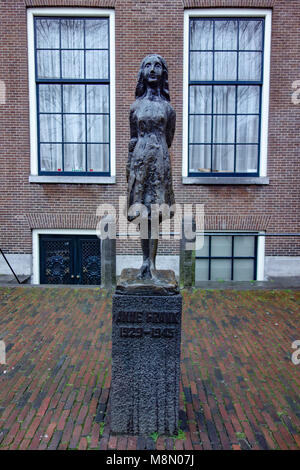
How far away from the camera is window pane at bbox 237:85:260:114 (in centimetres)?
945

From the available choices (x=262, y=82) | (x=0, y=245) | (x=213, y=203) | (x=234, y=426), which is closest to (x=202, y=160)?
(x=213, y=203)

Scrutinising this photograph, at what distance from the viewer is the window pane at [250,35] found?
9.11 meters

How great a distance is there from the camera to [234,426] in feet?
10.9

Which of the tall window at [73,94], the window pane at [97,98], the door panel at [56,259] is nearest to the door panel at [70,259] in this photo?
the door panel at [56,259]

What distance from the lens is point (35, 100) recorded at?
9328 millimetres

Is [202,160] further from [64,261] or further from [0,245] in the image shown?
[0,245]

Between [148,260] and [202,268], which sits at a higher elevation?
[148,260]

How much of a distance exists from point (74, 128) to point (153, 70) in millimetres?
7038

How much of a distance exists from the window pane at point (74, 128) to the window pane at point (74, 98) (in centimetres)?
16

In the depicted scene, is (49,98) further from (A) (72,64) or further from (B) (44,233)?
(B) (44,233)

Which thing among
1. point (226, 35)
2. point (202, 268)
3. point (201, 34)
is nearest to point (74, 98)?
point (201, 34)

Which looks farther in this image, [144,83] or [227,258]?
[227,258]

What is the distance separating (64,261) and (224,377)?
21.9ft

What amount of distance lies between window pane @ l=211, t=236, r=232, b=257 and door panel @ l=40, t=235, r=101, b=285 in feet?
10.9
